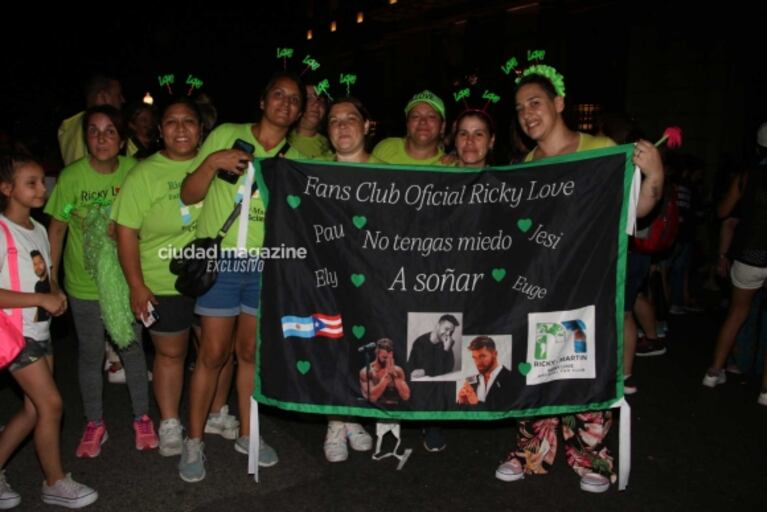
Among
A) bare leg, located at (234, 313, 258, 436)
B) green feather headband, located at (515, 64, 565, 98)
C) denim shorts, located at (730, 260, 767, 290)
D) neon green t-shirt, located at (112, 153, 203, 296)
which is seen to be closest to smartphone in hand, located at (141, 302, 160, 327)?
neon green t-shirt, located at (112, 153, 203, 296)

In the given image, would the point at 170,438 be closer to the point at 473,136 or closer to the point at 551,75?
the point at 473,136

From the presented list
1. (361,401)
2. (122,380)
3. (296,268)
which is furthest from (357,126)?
(122,380)

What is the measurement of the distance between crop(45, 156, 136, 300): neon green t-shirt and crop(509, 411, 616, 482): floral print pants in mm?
2686

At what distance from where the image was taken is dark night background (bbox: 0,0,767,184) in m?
11.5

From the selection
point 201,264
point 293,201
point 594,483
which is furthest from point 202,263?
point 594,483

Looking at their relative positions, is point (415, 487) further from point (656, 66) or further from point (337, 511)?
point (656, 66)

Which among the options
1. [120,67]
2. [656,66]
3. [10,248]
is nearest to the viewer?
[10,248]

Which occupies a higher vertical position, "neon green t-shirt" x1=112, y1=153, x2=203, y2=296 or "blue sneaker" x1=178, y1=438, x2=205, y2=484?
"neon green t-shirt" x1=112, y1=153, x2=203, y2=296

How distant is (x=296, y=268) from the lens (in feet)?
11.7

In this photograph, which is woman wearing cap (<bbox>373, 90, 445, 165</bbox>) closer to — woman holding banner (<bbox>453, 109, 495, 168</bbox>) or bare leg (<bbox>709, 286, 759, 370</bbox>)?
woman holding banner (<bbox>453, 109, 495, 168</bbox>)

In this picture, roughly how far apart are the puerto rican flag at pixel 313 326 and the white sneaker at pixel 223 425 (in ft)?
3.77

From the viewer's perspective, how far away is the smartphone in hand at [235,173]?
11.7ft

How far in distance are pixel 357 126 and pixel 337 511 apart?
206 centimetres

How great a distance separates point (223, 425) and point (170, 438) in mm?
404
